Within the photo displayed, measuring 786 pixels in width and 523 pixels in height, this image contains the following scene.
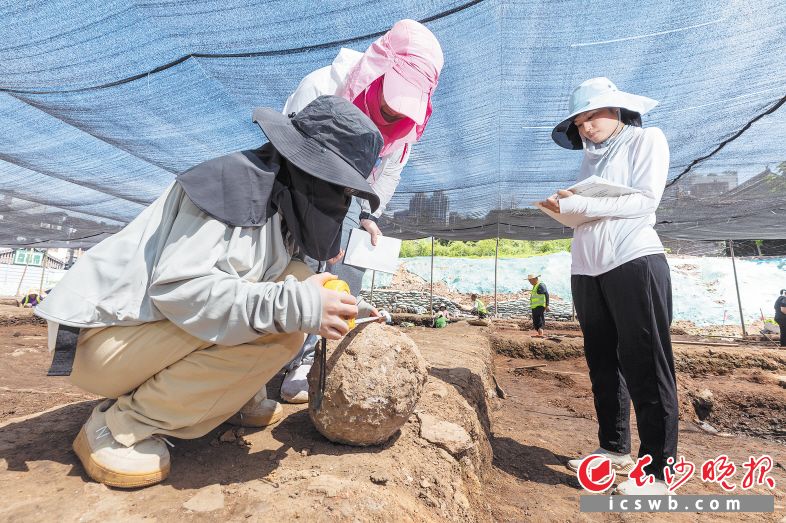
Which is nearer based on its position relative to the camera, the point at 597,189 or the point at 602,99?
the point at 597,189

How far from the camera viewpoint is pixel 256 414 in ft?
5.43

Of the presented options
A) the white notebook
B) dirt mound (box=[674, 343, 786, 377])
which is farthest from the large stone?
dirt mound (box=[674, 343, 786, 377])

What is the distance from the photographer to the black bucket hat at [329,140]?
3.93 feet

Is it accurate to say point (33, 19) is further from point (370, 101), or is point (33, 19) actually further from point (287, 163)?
point (287, 163)

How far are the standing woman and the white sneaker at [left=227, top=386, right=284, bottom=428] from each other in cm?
151

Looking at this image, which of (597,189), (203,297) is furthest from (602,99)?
(203,297)

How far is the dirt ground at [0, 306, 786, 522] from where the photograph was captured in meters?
1.08

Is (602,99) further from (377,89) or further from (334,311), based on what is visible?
(334,311)

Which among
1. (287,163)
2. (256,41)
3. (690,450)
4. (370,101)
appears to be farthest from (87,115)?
(690,450)

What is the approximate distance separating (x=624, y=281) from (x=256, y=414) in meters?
1.65

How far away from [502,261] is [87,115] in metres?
19.2

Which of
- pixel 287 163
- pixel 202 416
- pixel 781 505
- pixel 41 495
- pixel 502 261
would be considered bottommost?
pixel 781 505

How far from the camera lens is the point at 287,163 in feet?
4.19

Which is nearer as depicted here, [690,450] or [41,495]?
[41,495]
